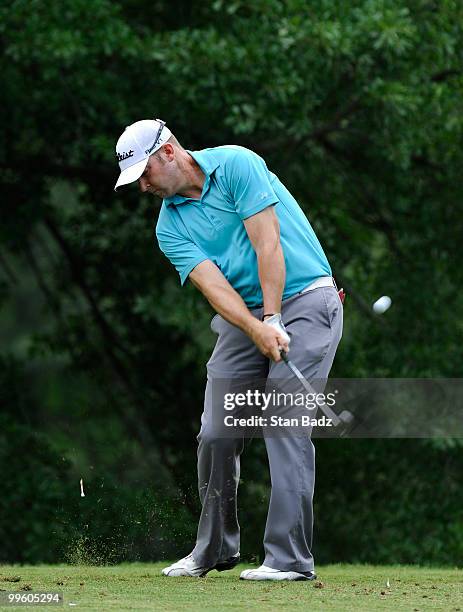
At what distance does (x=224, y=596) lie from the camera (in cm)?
456

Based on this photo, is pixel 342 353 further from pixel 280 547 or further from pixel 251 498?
pixel 280 547

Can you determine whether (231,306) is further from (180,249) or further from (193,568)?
(193,568)

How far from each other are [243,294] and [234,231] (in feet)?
0.83

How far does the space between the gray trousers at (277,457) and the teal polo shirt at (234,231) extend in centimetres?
12

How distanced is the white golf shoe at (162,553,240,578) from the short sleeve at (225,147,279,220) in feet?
4.61

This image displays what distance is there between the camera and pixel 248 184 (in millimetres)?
4984

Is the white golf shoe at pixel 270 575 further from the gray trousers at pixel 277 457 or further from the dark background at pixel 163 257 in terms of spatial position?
the dark background at pixel 163 257

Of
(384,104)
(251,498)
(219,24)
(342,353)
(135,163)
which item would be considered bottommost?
(251,498)

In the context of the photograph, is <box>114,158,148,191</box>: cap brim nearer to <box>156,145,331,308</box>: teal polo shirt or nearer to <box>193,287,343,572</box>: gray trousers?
Result: <box>156,145,331,308</box>: teal polo shirt

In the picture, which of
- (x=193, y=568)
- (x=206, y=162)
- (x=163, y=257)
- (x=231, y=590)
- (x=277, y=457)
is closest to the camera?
(x=231, y=590)

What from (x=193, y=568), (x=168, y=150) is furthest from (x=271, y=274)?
(x=193, y=568)

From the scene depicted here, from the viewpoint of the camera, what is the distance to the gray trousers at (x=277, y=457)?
498 centimetres

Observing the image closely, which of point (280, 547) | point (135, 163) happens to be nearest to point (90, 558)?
point (280, 547)

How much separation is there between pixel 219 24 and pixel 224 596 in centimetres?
554
